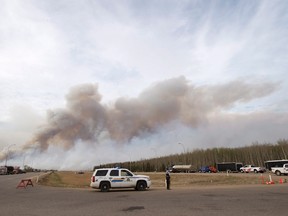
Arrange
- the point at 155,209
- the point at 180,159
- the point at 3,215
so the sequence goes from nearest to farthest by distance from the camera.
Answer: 1. the point at 3,215
2. the point at 155,209
3. the point at 180,159

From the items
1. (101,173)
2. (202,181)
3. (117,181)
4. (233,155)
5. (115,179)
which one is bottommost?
(117,181)

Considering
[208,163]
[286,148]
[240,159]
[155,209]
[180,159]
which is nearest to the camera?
→ [155,209]

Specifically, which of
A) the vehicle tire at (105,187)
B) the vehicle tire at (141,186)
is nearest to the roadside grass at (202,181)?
the vehicle tire at (141,186)

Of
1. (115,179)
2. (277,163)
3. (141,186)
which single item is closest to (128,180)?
(115,179)

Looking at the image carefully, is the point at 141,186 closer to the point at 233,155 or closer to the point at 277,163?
the point at 277,163

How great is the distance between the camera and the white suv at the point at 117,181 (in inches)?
1039

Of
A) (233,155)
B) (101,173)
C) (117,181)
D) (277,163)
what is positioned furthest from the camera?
(233,155)

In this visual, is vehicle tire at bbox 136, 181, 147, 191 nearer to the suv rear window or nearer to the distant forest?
the suv rear window

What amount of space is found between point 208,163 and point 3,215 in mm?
123605

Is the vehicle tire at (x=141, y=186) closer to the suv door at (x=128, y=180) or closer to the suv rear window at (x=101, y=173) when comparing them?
the suv door at (x=128, y=180)

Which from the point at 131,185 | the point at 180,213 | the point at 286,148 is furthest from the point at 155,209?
the point at 286,148

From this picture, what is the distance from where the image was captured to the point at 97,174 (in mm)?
26734

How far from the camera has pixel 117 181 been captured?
2652 cm

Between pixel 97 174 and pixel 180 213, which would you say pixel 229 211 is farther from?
pixel 97 174
